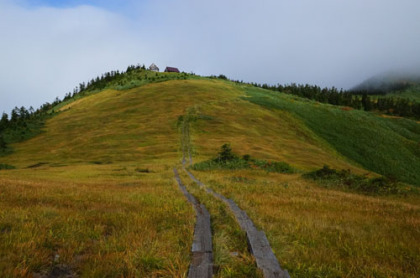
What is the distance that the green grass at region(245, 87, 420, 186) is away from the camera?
57156 mm

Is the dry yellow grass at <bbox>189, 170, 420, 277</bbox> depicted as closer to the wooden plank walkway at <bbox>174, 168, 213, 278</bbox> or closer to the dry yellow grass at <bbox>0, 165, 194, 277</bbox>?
the wooden plank walkway at <bbox>174, 168, 213, 278</bbox>

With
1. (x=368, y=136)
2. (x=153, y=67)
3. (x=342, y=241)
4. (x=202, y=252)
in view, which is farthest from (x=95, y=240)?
(x=153, y=67)

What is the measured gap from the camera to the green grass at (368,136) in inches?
2250

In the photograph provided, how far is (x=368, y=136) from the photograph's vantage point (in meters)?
71.7

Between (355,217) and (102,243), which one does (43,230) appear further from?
(355,217)

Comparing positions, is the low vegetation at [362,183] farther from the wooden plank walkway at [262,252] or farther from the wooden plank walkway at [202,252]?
the wooden plank walkway at [202,252]

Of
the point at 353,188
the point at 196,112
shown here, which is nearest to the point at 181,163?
the point at 353,188

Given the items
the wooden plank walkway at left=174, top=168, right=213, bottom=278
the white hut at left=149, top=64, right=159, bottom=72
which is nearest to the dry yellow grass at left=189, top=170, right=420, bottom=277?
the wooden plank walkway at left=174, top=168, right=213, bottom=278

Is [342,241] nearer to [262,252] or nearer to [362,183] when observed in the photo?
[262,252]

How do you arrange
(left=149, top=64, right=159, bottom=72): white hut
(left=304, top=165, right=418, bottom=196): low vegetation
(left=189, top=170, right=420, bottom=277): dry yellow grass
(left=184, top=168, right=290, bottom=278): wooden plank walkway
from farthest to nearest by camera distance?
(left=149, top=64, right=159, bottom=72): white hut, (left=304, top=165, right=418, bottom=196): low vegetation, (left=189, top=170, right=420, bottom=277): dry yellow grass, (left=184, top=168, right=290, bottom=278): wooden plank walkway

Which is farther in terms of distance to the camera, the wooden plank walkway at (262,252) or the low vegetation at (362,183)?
the low vegetation at (362,183)

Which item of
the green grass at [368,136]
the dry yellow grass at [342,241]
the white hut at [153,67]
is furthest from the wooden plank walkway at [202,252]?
the white hut at [153,67]

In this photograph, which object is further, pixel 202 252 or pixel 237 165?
pixel 237 165

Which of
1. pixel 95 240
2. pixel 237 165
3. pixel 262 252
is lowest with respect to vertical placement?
pixel 237 165
